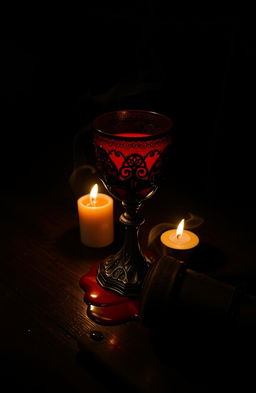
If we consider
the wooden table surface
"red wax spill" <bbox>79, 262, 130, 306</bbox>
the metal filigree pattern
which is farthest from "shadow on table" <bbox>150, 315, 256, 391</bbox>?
the metal filigree pattern

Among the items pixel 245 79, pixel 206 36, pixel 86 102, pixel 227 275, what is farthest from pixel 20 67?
pixel 227 275

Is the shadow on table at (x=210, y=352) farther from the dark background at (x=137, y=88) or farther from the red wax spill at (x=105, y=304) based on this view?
the dark background at (x=137, y=88)

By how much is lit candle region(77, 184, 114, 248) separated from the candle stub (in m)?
0.14

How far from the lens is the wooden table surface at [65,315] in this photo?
0.60m

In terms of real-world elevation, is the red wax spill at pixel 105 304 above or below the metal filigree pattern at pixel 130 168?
below

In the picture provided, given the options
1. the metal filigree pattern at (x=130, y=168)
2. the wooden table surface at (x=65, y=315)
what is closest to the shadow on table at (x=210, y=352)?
the wooden table surface at (x=65, y=315)

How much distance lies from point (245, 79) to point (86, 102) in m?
0.67

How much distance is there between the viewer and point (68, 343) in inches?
26.2

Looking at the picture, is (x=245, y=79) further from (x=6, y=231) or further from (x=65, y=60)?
(x=6, y=231)

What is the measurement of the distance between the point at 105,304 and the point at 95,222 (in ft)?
0.68

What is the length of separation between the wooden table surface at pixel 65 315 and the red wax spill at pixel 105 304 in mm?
14

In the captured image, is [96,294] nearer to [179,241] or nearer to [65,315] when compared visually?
[65,315]

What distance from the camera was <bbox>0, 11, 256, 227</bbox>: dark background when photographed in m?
1.29

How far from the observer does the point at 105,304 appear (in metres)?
0.74
